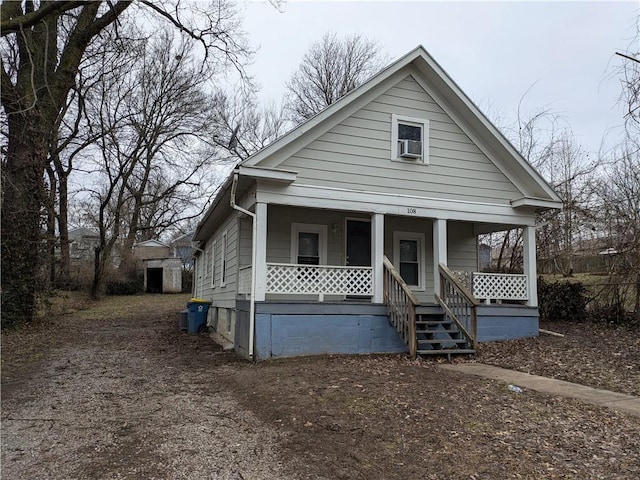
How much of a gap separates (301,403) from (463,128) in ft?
25.4

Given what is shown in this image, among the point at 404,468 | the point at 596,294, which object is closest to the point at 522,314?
the point at 596,294

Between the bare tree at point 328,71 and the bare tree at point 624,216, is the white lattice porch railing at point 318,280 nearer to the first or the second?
the bare tree at point 624,216

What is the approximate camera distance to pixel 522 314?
10.6 m

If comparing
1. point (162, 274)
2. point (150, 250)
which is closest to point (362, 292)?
point (162, 274)

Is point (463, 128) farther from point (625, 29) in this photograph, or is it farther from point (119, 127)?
point (119, 127)

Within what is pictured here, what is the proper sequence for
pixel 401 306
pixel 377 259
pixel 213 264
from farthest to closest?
pixel 213 264 < pixel 377 259 < pixel 401 306

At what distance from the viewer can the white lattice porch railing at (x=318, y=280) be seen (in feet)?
29.1

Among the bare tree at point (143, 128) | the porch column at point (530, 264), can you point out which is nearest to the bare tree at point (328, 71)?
the bare tree at point (143, 128)

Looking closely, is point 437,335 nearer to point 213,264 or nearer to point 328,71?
point 213,264

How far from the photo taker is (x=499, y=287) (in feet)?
35.0

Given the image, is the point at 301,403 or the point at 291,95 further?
the point at 291,95

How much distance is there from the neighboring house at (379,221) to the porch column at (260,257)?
19 millimetres

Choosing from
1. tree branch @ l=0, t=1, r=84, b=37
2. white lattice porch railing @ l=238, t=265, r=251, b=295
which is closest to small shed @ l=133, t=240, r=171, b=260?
tree branch @ l=0, t=1, r=84, b=37

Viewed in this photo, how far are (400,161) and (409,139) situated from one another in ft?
2.16
